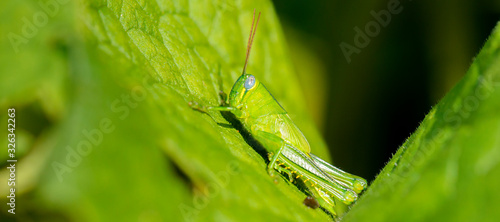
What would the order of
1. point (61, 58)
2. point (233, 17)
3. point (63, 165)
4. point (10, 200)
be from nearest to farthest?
point (63, 165) → point (61, 58) → point (10, 200) → point (233, 17)

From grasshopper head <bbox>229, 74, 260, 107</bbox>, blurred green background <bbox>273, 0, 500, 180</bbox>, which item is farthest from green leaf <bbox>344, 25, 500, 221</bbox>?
blurred green background <bbox>273, 0, 500, 180</bbox>

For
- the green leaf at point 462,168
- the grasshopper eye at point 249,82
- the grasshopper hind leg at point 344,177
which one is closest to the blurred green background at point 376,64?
the grasshopper hind leg at point 344,177

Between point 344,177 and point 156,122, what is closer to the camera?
point 156,122

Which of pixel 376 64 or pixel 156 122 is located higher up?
pixel 156 122

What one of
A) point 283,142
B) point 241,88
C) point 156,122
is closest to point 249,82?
point 241,88

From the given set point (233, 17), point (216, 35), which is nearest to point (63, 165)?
point (216, 35)

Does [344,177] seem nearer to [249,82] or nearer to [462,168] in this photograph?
[249,82]

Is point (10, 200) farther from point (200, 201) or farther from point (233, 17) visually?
point (233, 17)
